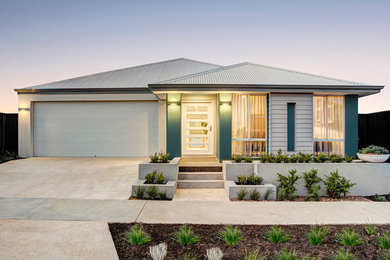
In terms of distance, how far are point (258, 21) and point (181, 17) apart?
4085 mm

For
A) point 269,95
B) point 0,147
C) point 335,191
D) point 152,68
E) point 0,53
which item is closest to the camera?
point 335,191

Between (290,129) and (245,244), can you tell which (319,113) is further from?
(245,244)

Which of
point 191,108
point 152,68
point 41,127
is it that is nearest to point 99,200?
point 191,108

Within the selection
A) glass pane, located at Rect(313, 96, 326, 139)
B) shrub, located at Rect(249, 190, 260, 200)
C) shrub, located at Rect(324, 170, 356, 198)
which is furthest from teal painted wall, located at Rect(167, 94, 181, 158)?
glass pane, located at Rect(313, 96, 326, 139)

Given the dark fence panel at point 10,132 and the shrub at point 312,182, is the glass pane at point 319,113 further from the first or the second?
the dark fence panel at point 10,132

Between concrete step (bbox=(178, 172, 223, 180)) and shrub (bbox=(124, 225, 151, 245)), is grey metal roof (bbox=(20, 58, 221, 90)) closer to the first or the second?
concrete step (bbox=(178, 172, 223, 180))

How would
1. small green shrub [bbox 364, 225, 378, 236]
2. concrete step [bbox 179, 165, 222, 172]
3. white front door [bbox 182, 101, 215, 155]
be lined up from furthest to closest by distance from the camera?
white front door [bbox 182, 101, 215, 155]
concrete step [bbox 179, 165, 222, 172]
small green shrub [bbox 364, 225, 378, 236]

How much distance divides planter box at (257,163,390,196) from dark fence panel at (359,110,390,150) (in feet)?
15.7

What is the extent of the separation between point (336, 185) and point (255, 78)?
4488 mm

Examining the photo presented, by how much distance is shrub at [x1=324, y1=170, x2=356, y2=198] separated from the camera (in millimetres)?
5277

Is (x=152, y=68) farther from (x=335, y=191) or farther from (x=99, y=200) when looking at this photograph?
(x=335, y=191)

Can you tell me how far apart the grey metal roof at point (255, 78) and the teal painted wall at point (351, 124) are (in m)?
0.63

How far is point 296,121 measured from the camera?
7762 mm

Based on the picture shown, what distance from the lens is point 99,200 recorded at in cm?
481
